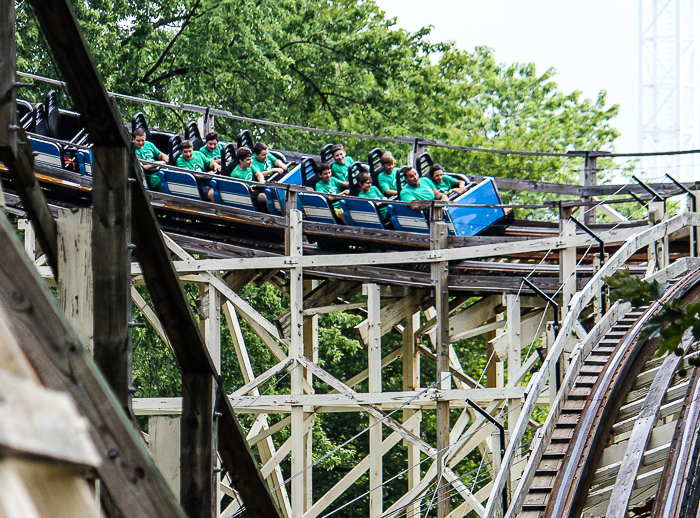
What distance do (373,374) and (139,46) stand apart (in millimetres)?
11377

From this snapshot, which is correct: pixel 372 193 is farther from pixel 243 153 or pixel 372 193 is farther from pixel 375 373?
pixel 375 373

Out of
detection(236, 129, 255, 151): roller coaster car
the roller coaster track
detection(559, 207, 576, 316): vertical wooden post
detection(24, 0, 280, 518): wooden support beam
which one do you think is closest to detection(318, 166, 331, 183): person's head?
detection(236, 129, 255, 151): roller coaster car

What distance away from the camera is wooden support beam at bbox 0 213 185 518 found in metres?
1.71

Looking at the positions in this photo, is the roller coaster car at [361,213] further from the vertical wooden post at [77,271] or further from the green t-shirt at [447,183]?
the vertical wooden post at [77,271]

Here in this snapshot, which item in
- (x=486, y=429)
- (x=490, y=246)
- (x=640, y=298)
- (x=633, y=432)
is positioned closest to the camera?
(x=640, y=298)

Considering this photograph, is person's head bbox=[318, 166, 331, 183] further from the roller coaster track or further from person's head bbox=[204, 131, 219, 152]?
the roller coaster track

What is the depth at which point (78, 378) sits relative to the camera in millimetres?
1799

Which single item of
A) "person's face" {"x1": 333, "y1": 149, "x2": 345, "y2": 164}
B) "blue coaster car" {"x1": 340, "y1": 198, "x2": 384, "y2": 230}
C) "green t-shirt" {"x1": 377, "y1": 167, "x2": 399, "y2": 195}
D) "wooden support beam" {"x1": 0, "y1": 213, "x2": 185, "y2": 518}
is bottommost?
"wooden support beam" {"x1": 0, "y1": 213, "x2": 185, "y2": 518}

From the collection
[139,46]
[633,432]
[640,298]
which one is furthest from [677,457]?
[139,46]

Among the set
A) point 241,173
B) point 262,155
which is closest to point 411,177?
point 262,155

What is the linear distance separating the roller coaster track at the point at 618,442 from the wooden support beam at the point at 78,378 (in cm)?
394

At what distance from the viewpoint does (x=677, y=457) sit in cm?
580

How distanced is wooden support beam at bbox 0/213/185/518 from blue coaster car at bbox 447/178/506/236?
8933 millimetres

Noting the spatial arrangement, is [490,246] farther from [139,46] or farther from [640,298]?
[139,46]
